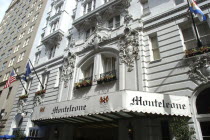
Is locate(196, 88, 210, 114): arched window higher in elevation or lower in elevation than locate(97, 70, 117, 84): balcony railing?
lower

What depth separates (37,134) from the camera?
17.0 meters

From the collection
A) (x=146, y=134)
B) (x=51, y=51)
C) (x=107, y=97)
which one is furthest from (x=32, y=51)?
(x=146, y=134)

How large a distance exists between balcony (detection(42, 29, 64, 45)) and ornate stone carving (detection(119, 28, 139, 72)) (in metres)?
11.4

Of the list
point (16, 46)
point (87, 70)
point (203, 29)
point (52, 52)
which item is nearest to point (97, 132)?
point (87, 70)

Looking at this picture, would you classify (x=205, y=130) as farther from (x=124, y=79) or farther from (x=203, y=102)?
(x=124, y=79)

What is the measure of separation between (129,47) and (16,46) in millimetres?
30231

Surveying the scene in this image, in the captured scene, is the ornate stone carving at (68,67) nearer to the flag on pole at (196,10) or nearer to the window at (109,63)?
the window at (109,63)

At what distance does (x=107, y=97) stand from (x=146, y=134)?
3.64 m

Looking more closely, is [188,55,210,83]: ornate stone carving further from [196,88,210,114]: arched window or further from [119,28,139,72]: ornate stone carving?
[119,28,139,72]: ornate stone carving

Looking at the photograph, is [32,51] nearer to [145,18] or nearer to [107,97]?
[145,18]

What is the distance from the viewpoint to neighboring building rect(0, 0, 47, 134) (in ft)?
81.8

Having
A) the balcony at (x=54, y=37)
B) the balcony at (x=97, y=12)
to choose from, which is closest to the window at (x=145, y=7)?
the balcony at (x=97, y=12)

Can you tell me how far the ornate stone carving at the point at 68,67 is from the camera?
1722 centimetres

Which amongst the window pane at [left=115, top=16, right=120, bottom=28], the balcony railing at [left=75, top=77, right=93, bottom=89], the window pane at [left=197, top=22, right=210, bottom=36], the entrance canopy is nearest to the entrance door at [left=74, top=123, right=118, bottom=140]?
the entrance canopy
